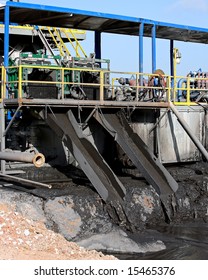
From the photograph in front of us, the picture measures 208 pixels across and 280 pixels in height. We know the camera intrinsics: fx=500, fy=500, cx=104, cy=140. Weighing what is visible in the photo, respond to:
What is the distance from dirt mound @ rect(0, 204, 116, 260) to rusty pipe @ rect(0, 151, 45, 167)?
121 centimetres

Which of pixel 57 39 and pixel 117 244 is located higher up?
pixel 57 39

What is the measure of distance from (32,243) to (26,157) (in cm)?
241

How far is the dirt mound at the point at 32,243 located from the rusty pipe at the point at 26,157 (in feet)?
3.98

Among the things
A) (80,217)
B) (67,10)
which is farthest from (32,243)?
(67,10)

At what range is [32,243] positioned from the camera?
9555 mm

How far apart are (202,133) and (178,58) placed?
114 inches

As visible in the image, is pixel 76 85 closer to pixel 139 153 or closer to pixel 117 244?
pixel 139 153

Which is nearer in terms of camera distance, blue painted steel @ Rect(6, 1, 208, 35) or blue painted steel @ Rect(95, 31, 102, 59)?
blue painted steel @ Rect(6, 1, 208, 35)

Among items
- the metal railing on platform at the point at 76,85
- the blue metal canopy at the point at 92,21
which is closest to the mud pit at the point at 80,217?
the metal railing on platform at the point at 76,85

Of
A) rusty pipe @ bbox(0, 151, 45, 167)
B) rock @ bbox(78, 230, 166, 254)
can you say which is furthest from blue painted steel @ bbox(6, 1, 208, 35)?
rock @ bbox(78, 230, 166, 254)

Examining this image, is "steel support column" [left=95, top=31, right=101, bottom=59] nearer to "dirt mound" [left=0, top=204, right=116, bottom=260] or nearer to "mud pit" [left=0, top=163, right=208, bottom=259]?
"mud pit" [left=0, top=163, right=208, bottom=259]

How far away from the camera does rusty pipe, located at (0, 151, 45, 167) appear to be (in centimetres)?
1105

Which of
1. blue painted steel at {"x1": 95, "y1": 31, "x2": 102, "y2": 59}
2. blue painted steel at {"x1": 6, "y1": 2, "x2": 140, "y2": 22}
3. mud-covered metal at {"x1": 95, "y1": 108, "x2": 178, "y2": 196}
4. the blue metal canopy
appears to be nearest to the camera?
mud-covered metal at {"x1": 95, "y1": 108, "x2": 178, "y2": 196}
